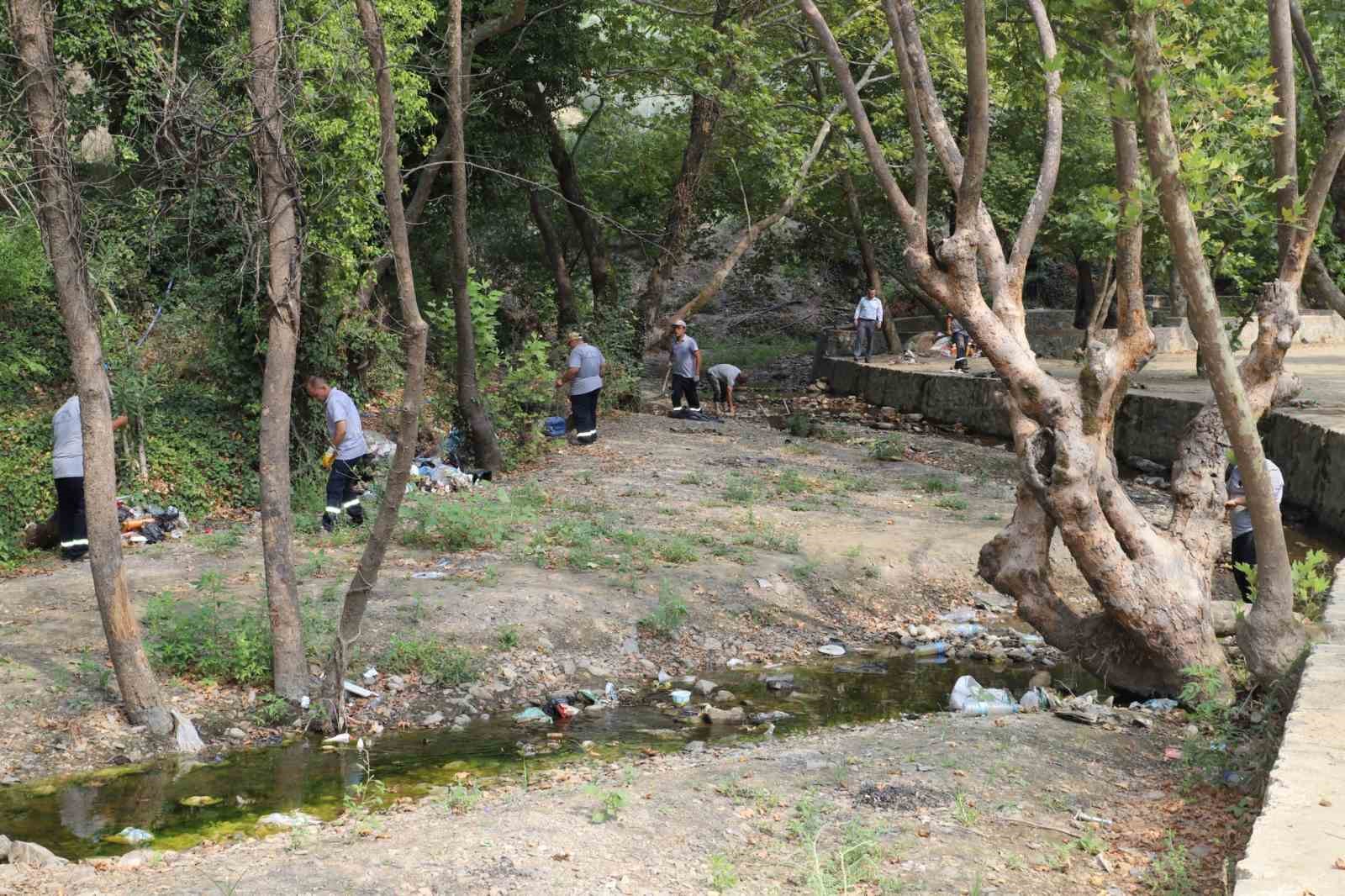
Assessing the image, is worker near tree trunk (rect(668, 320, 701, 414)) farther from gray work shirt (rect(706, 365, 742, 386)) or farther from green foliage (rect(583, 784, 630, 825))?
green foliage (rect(583, 784, 630, 825))

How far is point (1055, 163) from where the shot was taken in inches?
360

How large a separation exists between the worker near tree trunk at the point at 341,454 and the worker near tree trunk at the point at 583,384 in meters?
5.24

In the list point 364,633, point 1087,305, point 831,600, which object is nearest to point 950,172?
point 831,600

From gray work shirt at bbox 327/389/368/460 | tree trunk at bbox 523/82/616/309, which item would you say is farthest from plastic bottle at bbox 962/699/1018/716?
tree trunk at bbox 523/82/616/309

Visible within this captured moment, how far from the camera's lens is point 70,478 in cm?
1120

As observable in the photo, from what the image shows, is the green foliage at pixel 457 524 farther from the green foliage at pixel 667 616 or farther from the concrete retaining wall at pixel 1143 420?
the concrete retaining wall at pixel 1143 420

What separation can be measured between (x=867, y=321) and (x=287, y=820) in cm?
2222

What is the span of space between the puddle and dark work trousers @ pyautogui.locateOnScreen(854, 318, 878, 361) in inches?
719

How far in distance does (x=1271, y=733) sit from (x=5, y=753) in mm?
7079

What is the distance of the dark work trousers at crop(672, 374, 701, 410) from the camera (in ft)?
68.4

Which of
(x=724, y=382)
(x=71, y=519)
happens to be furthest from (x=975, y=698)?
(x=724, y=382)

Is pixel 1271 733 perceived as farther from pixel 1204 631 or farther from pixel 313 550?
pixel 313 550

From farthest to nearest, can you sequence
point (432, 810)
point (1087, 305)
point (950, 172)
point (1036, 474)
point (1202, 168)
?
1. point (1087, 305)
2. point (950, 172)
3. point (1036, 474)
4. point (432, 810)
5. point (1202, 168)

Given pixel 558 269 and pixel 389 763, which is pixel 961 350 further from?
pixel 389 763
